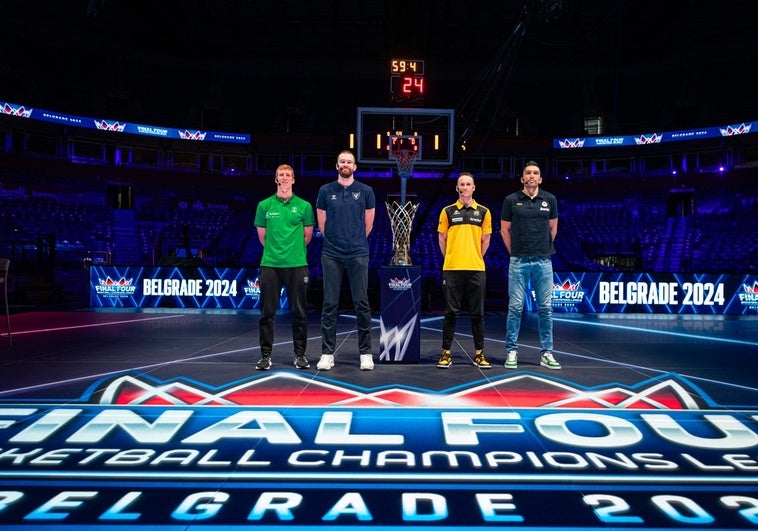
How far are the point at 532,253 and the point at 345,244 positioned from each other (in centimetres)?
180

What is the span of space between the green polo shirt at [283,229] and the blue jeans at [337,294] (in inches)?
11.8

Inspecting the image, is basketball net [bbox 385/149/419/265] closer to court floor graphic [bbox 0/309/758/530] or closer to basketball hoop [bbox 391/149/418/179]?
court floor graphic [bbox 0/309/758/530]

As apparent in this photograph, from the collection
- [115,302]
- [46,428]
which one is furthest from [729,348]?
[115,302]

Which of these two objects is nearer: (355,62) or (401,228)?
(401,228)

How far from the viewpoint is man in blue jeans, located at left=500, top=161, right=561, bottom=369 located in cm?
470

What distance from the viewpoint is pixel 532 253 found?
4.73 m

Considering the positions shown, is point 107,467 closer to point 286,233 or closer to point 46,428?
point 46,428

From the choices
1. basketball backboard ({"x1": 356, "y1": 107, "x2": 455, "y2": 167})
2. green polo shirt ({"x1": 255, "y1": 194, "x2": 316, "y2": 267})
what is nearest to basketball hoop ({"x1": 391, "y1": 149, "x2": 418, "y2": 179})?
basketball backboard ({"x1": 356, "y1": 107, "x2": 455, "y2": 167})

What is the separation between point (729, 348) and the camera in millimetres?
6062

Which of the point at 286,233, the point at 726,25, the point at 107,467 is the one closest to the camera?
the point at 107,467

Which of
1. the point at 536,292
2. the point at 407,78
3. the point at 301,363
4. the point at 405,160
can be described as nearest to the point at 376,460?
the point at 301,363

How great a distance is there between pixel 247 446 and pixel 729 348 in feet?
20.2

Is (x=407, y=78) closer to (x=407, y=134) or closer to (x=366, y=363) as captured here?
(x=407, y=134)

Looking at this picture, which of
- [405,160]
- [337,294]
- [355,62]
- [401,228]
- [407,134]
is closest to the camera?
[337,294]
